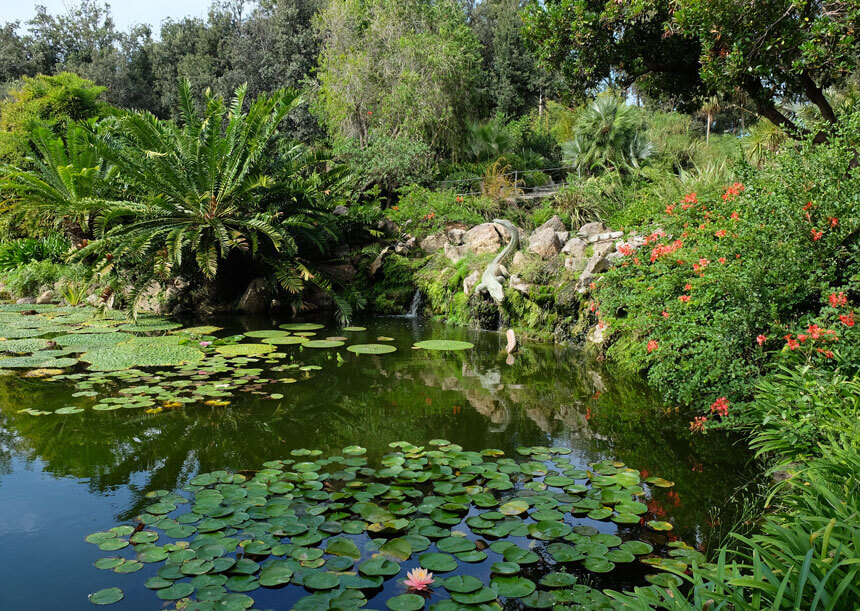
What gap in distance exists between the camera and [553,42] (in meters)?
8.65

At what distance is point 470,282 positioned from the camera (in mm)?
10289

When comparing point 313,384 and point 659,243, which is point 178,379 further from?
point 659,243

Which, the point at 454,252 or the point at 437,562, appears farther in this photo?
the point at 454,252

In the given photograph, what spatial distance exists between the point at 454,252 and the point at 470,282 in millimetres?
1495

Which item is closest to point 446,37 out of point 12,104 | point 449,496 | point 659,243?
point 12,104

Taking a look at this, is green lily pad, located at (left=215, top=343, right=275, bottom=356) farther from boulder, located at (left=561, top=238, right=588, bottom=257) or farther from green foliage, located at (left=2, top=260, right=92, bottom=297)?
green foliage, located at (left=2, top=260, right=92, bottom=297)

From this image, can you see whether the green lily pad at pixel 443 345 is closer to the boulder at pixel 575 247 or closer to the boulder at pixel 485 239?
the boulder at pixel 575 247

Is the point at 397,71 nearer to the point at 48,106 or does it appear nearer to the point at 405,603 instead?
the point at 48,106

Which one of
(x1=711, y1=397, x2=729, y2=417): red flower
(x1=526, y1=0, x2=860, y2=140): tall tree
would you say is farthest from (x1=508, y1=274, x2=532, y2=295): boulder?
(x1=711, y1=397, x2=729, y2=417): red flower

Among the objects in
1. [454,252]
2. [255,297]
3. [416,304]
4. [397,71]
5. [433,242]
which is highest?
[397,71]

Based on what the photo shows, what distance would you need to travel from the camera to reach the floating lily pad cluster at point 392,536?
2.50 meters

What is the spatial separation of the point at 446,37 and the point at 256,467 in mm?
17847

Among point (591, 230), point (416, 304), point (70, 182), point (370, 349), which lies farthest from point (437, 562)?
point (70, 182)

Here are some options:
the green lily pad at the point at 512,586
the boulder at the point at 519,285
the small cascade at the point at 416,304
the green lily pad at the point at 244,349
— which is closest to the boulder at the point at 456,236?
the small cascade at the point at 416,304
